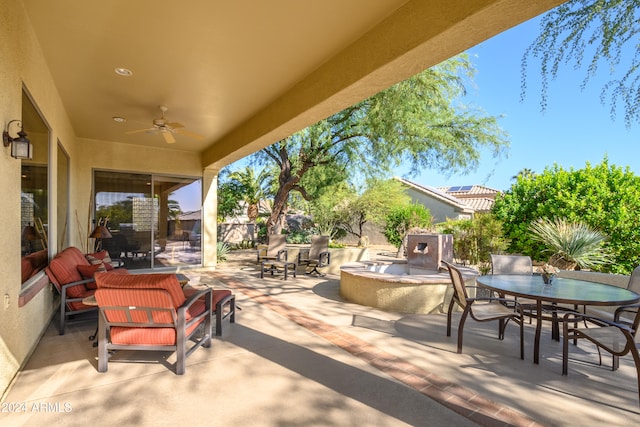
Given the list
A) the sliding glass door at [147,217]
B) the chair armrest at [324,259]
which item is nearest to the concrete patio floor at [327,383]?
the sliding glass door at [147,217]

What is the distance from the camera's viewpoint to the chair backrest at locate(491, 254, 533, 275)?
4777mm

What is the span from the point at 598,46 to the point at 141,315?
435 centimetres

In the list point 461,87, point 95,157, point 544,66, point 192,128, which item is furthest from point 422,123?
point 95,157

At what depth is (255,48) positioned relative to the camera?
11.6ft

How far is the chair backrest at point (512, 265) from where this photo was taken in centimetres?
478

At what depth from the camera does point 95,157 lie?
7527 mm

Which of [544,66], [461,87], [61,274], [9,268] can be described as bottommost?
[61,274]

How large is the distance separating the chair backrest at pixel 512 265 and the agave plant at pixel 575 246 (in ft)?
5.02

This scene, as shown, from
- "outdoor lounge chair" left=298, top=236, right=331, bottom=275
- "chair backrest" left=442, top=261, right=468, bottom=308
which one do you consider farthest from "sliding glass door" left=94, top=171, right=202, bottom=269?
"chair backrest" left=442, top=261, right=468, bottom=308

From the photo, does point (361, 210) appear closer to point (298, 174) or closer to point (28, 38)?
point (298, 174)

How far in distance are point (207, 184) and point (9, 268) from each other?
6.36m

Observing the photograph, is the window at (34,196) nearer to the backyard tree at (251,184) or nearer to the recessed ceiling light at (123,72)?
the recessed ceiling light at (123,72)

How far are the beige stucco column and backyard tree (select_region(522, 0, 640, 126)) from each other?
297 inches

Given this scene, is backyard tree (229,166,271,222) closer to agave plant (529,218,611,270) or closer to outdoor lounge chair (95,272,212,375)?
agave plant (529,218,611,270)
